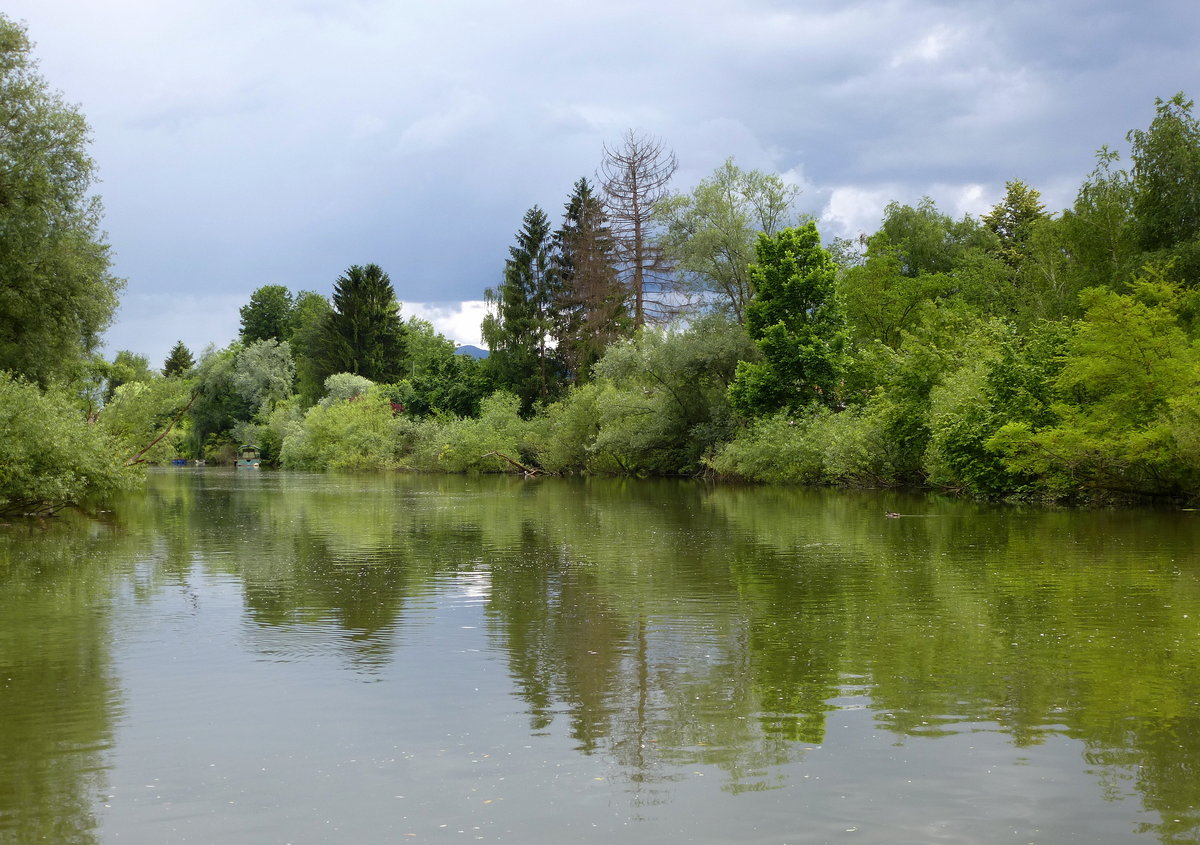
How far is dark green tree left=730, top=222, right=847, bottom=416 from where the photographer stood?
45000mm

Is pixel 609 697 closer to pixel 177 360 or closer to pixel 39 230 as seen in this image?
pixel 39 230

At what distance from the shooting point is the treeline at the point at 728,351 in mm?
27594

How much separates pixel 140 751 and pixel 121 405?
39027 mm

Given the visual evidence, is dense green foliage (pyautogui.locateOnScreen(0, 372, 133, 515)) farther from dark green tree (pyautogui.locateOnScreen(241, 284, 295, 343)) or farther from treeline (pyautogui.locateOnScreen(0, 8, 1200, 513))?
dark green tree (pyautogui.locateOnScreen(241, 284, 295, 343))

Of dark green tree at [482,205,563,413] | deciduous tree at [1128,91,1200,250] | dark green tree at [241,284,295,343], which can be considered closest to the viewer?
deciduous tree at [1128,91,1200,250]

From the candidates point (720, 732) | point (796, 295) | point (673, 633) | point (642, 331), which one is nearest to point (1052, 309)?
point (796, 295)

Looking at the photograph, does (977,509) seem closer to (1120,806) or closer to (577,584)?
(577,584)

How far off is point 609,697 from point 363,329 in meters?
85.9

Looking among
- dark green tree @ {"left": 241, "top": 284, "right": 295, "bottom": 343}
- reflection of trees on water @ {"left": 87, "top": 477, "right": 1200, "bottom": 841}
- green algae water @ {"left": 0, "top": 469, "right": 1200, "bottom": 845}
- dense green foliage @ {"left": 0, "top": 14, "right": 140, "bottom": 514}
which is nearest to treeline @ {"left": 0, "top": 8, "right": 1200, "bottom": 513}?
dense green foliage @ {"left": 0, "top": 14, "right": 140, "bottom": 514}

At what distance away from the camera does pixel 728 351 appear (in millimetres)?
49062

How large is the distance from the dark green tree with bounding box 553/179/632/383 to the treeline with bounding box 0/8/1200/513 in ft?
0.60

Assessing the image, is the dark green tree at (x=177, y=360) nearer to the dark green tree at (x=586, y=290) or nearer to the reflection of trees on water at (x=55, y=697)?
the dark green tree at (x=586, y=290)

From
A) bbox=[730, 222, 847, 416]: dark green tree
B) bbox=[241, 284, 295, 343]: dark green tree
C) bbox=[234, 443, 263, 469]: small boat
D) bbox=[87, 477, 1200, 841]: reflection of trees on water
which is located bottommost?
bbox=[87, 477, 1200, 841]: reflection of trees on water

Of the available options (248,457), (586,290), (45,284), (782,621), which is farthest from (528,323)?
(782,621)
